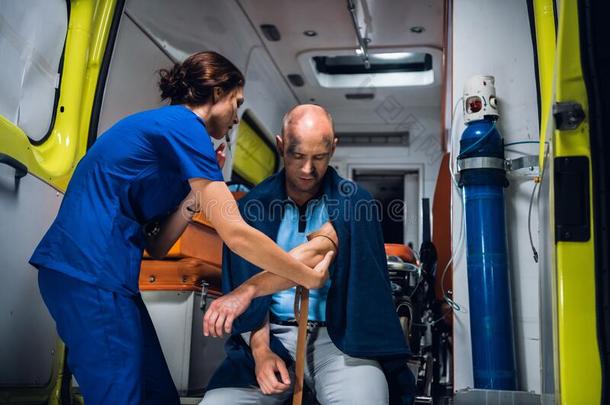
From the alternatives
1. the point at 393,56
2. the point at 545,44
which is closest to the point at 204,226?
the point at 545,44

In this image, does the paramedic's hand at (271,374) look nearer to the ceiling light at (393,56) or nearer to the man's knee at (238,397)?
the man's knee at (238,397)

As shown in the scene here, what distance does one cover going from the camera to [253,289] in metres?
1.90

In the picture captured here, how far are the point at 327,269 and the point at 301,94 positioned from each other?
5.10 meters

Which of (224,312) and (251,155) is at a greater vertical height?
(251,155)

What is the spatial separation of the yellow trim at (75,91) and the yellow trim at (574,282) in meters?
2.18

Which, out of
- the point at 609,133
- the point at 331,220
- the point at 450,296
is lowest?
the point at 450,296

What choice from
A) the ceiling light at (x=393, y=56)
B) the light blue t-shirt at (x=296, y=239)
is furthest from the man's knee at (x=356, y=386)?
the ceiling light at (x=393, y=56)

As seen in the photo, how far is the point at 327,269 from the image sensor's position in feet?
6.43

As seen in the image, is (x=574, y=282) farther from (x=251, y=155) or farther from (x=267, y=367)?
(x=251, y=155)

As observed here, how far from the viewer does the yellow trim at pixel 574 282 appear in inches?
51.0

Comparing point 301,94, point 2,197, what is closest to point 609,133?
point 2,197

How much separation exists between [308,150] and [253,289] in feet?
1.97

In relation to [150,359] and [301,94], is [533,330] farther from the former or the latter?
[301,94]

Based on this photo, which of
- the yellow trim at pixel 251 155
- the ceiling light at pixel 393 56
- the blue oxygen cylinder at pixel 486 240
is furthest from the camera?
the ceiling light at pixel 393 56
